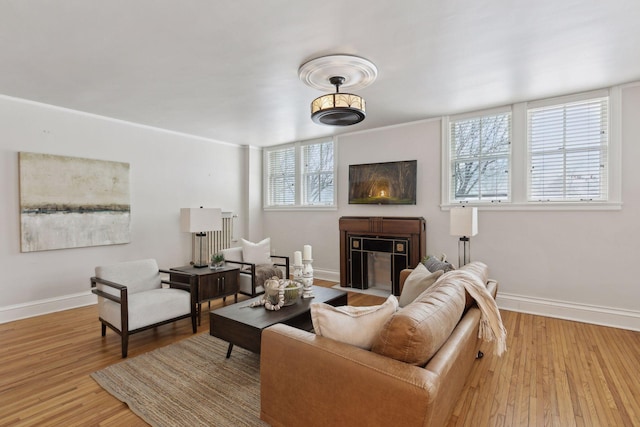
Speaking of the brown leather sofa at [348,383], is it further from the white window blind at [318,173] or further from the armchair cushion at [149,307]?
the white window blind at [318,173]

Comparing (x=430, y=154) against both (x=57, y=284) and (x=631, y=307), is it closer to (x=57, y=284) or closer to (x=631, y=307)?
(x=631, y=307)

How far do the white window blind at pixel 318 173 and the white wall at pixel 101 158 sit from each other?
1.50 metres

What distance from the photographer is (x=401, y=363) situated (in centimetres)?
140

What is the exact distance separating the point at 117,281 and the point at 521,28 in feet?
13.8

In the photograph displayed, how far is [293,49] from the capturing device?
2.65 metres

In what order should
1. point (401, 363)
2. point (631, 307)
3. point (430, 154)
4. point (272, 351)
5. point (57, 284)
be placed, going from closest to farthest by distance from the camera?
point (401, 363) → point (272, 351) → point (631, 307) → point (57, 284) → point (430, 154)

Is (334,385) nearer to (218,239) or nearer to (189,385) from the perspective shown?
(189,385)

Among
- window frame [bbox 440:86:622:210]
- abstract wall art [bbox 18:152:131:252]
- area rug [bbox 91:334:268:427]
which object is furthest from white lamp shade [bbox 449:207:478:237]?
abstract wall art [bbox 18:152:131:252]

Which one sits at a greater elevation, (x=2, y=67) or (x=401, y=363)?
(x=2, y=67)

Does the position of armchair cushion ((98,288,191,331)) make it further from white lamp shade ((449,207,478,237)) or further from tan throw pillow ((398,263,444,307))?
white lamp shade ((449,207,478,237))

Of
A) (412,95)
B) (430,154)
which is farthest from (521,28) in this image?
(430,154)

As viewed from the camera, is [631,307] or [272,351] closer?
[272,351]

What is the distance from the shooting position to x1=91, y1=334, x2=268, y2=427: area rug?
2037mm

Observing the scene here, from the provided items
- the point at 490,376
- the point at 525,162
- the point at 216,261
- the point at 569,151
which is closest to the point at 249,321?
the point at 216,261
